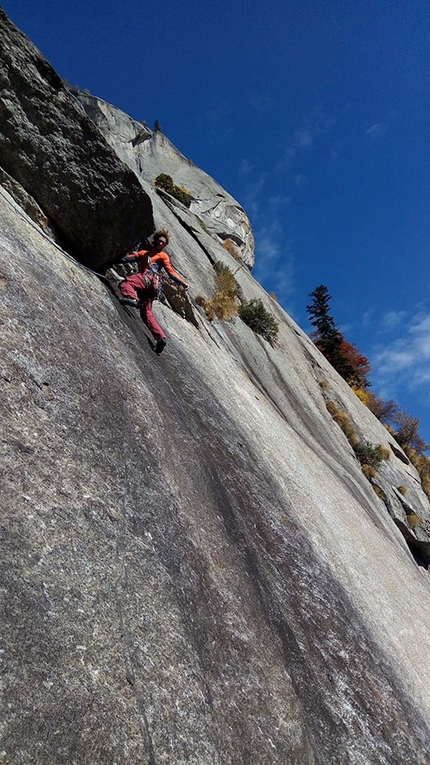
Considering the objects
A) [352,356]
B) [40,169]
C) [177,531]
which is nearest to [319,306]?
Answer: [352,356]

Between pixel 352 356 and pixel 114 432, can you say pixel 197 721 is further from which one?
pixel 352 356

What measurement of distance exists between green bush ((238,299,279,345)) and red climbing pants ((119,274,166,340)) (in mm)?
7820

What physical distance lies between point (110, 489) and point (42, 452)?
1.98 ft

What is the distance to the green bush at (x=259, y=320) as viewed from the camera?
15.0 m

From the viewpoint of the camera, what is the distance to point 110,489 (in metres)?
3.60

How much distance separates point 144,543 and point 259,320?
483 inches

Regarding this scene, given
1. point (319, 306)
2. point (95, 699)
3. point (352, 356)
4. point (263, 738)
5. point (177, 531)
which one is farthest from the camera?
point (352, 356)

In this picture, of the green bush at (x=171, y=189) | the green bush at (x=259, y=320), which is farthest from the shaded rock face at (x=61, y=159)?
the green bush at (x=171, y=189)

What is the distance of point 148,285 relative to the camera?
7.29m

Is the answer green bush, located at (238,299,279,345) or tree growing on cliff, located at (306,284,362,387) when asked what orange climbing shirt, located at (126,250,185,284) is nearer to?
green bush, located at (238,299,279,345)

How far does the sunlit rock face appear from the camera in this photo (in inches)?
1267

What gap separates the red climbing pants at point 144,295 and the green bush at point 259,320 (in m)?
7.82

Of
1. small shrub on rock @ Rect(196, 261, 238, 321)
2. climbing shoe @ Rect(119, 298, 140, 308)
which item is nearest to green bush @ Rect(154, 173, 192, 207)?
small shrub on rock @ Rect(196, 261, 238, 321)

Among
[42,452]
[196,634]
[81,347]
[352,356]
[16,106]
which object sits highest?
[352,356]
